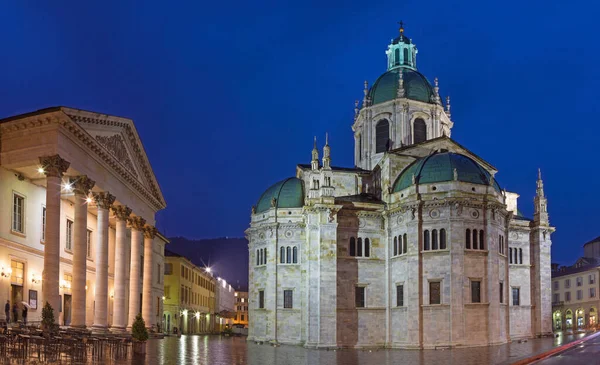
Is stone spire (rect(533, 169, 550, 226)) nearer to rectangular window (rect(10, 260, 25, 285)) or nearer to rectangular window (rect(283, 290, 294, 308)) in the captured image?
rectangular window (rect(283, 290, 294, 308))

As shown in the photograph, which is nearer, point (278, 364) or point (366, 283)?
point (278, 364)

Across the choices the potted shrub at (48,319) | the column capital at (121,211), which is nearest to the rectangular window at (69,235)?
the column capital at (121,211)

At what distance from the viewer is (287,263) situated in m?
62.3

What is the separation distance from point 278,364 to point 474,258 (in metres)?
24.8

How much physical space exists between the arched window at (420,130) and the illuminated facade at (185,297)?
3619 centimetres

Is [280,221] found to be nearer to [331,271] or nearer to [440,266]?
[331,271]

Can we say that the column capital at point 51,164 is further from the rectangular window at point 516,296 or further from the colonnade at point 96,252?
the rectangular window at point 516,296

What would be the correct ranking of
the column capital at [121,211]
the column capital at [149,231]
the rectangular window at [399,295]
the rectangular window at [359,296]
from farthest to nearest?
the rectangular window at [359,296], the rectangular window at [399,295], the column capital at [149,231], the column capital at [121,211]

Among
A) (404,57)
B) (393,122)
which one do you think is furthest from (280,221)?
(404,57)

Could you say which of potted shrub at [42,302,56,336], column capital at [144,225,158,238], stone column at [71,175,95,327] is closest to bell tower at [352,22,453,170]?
column capital at [144,225,158,238]

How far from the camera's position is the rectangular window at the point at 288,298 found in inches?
2426

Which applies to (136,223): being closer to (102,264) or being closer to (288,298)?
(102,264)

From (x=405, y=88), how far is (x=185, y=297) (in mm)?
43461

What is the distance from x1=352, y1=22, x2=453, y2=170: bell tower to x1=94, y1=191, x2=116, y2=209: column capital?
33.2m
